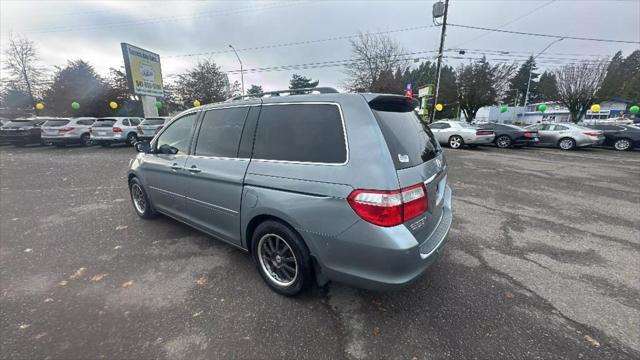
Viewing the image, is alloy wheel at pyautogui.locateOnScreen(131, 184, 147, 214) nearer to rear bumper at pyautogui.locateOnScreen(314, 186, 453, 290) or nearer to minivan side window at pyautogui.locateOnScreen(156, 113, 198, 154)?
minivan side window at pyautogui.locateOnScreen(156, 113, 198, 154)

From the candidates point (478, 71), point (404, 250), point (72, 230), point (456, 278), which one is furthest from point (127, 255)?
point (478, 71)

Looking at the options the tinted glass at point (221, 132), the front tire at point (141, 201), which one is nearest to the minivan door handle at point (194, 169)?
the tinted glass at point (221, 132)

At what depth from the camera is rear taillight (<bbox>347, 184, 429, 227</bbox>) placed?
1.85m

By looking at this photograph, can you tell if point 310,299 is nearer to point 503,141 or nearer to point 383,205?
point 383,205

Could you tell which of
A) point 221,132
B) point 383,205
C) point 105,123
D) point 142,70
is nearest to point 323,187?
point 383,205

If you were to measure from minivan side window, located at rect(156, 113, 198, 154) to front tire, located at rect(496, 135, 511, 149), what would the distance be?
16536 millimetres

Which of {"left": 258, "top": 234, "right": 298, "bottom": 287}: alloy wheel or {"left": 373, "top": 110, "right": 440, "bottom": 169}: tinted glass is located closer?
{"left": 373, "top": 110, "right": 440, "bottom": 169}: tinted glass

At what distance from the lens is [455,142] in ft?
46.7

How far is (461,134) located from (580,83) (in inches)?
1105

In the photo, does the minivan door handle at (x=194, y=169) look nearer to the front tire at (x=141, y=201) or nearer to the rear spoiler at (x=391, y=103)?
the front tire at (x=141, y=201)

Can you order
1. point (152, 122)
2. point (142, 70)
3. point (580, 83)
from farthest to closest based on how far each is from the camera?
point (580, 83)
point (142, 70)
point (152, 122)

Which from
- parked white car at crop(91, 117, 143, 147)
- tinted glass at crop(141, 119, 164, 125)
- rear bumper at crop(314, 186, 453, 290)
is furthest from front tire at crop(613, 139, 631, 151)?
parked white car at crop(91, 117, 143, 147)

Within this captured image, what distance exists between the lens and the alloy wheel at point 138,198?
4325 millimetres

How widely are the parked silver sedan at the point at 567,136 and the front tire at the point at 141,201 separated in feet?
60.0
